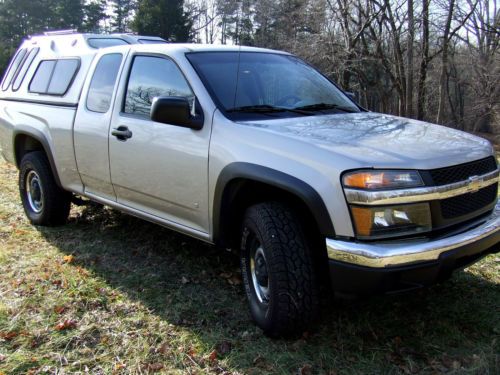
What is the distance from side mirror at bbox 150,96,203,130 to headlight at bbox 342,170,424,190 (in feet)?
4.09

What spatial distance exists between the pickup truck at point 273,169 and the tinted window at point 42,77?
0.95 feet

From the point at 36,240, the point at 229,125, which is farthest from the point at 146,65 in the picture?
the point at 36,240

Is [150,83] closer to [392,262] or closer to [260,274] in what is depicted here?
[260,274]

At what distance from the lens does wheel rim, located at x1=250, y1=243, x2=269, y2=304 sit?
3180mm

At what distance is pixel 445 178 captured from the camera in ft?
9.12

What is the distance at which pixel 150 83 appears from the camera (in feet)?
13.1

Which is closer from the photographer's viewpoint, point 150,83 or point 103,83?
point 150,83

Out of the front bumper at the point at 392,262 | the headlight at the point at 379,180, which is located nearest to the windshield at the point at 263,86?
the headlight at the point at 379,180

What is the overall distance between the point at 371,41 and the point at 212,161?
22.9 meters

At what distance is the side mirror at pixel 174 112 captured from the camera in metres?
3.32

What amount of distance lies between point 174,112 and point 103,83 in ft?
4.75

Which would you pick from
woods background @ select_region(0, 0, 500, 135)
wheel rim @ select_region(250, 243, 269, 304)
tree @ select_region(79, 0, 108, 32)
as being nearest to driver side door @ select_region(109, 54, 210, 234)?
wheel rim @ select_region(250, 243, 269, 304)

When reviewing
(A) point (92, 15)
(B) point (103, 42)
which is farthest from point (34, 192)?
(A) point (92, 15)

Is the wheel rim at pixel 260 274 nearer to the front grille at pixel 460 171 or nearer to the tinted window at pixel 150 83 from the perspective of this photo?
the front grille at pixel 460 171
